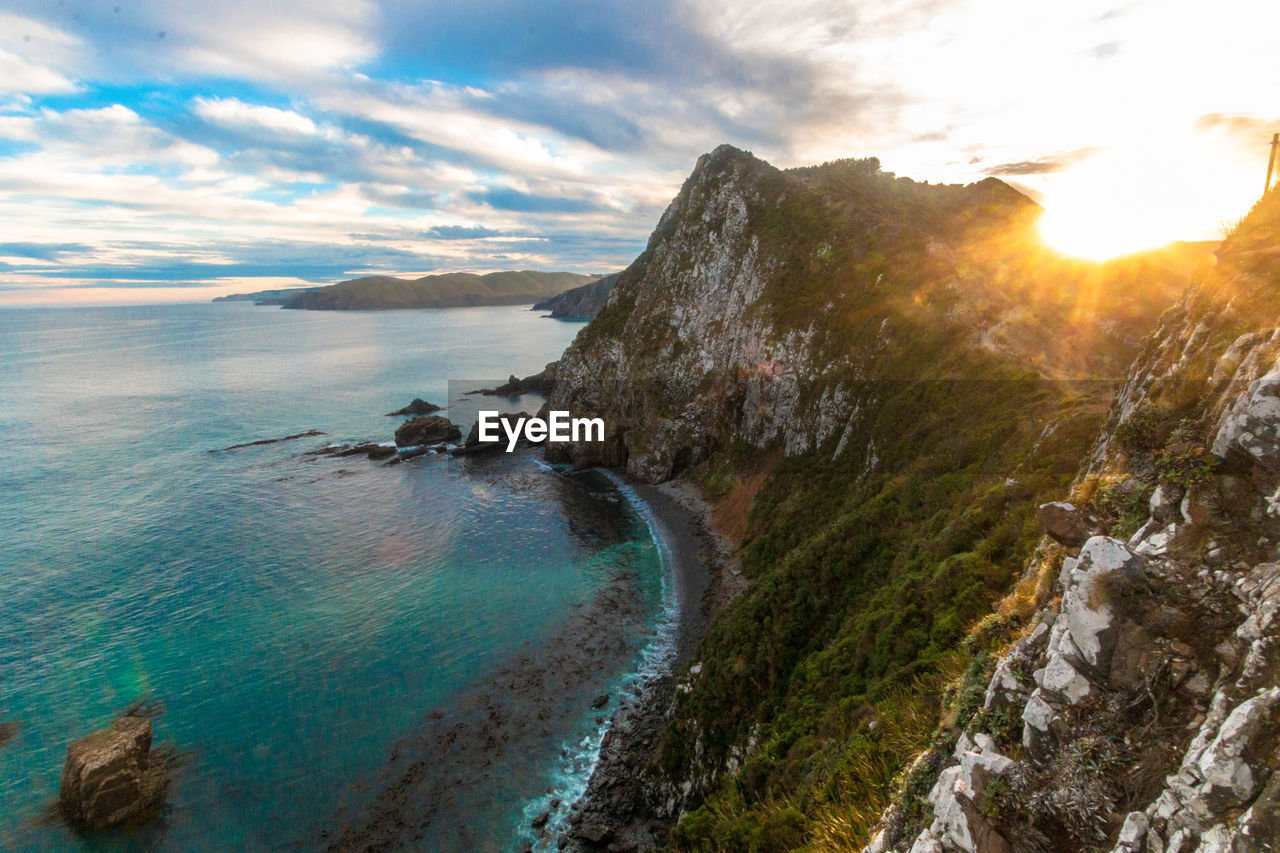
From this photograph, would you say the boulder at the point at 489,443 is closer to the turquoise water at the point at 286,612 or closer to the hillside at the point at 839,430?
the turquoise water at the point at 286,612

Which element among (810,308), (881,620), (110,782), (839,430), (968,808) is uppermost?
(810,308)

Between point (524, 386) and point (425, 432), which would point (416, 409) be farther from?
point (524, 386)

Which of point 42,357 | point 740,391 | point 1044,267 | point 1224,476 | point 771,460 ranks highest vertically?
point 1044,267

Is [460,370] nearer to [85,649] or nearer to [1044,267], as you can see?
[85,649]

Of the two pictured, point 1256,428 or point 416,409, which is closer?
point 1256,428

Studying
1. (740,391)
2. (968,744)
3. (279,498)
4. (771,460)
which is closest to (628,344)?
(740,391)

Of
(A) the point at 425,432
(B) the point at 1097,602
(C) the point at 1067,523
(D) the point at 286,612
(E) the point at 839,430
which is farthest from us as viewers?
(A) the point at 425,432

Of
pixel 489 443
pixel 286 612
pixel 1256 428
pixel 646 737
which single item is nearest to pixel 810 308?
pixel 646 737
